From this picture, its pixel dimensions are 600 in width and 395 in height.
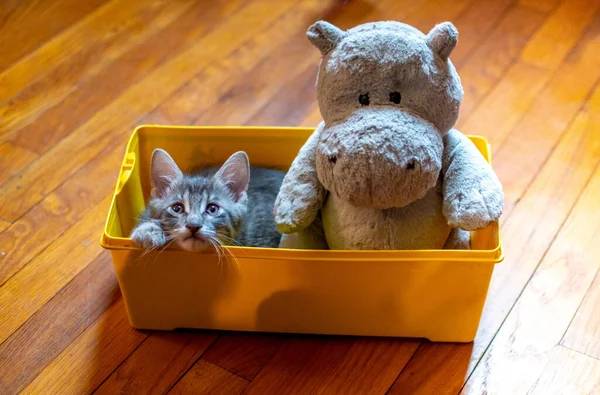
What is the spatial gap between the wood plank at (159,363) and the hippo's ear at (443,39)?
641 millimetres

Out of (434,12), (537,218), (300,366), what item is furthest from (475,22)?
(300,366)

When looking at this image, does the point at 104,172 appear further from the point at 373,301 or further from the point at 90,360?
the point at 373,301

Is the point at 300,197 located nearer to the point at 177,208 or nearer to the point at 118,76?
the point at 177,208

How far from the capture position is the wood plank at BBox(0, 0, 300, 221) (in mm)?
1476

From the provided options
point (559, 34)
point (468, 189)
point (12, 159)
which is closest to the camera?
point (468, 189)

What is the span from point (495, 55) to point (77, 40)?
3.93 ft

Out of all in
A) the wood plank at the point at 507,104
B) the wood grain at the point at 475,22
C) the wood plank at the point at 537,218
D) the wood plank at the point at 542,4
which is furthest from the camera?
the wood plank at the point at 542,4

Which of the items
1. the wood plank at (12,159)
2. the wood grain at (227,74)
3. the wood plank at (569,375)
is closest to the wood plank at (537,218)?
the wood plank at (569,375)

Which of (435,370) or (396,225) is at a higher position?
(396,225)

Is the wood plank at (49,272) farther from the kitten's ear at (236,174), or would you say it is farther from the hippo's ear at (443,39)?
the hippo's ear at (443,39)

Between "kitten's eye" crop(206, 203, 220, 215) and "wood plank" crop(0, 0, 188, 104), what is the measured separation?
877 millimetres

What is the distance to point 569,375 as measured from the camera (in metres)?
1.13

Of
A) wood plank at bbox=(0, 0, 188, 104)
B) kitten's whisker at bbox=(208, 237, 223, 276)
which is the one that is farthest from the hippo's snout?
wood plank at bbox=(0, 0, 188, 104)

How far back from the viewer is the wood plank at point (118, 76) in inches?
63.7
